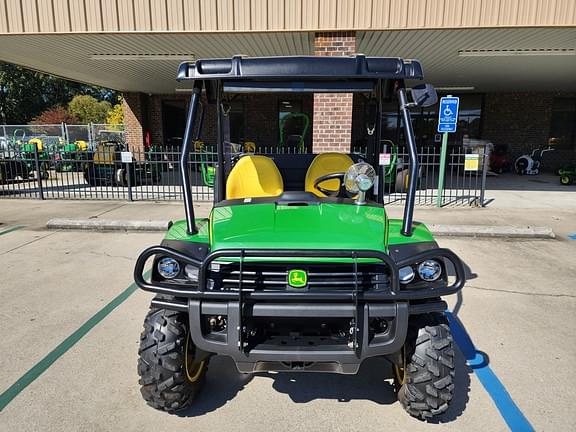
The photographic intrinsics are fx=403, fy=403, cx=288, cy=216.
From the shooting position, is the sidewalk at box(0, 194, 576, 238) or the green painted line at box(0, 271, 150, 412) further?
the sidewalk at box(0, 194, 576, 238)

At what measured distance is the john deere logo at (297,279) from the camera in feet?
7.07

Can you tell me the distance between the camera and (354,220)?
244 cm

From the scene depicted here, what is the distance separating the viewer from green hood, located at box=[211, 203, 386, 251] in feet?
7.18

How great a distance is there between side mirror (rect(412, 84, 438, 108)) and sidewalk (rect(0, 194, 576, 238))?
513 centimetres

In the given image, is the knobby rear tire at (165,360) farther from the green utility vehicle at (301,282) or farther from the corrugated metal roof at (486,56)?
the corrugated metal roof at (486,56)

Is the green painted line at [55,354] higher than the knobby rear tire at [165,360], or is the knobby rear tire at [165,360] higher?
the knobby rear tire at [165,360]

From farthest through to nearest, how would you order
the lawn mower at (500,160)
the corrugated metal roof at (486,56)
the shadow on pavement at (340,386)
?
the lawn mower at (500,160) → the corrugated metal roof at (486,56) → the shadow on pavement at (340,386)

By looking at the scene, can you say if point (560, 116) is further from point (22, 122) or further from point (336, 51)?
point (22, 122)

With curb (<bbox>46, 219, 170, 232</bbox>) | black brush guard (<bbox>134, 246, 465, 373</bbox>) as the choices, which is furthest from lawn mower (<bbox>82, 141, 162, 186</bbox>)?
black brush guard (<bbox>134, 246, 465, 373</bbox>)

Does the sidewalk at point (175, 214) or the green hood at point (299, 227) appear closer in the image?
the green hood at point (299, 227)

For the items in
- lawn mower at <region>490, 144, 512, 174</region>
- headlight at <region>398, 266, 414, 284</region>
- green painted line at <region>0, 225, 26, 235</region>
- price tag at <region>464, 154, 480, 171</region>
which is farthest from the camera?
lawn mower at <region>490, 144, 512, 174</region>

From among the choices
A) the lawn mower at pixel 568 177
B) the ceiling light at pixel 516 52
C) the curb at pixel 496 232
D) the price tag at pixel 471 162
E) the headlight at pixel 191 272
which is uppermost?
the ceiling light at pixel 516 52

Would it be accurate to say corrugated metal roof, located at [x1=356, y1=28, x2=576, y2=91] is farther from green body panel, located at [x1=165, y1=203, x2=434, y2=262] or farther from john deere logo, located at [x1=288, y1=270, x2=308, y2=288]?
john deere logo, located at [x1=288, y1=270, x2=308, y2=288]

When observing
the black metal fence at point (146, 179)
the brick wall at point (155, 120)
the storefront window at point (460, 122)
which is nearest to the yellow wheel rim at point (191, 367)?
the black metal fence at point (146, 179)
